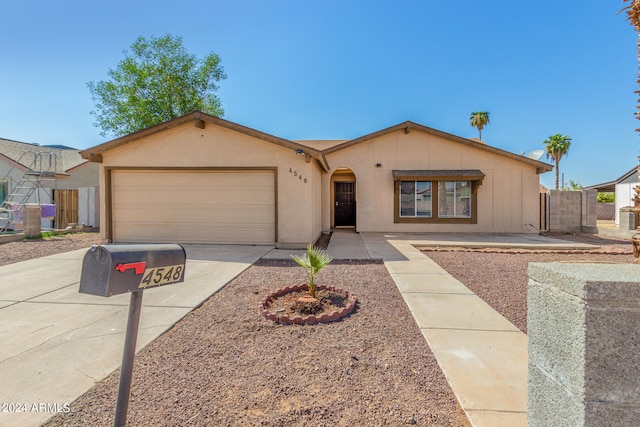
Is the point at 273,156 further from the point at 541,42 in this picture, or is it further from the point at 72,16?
the point at 541,42

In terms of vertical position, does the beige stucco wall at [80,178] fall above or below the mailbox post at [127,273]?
above

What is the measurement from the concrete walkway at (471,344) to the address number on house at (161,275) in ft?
7.23

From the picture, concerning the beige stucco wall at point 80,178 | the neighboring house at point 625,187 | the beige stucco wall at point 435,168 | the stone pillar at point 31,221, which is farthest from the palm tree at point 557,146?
the beige stucco wall at point 80,178

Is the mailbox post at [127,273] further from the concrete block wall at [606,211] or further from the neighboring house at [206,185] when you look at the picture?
the concrete block wall at [606,211]

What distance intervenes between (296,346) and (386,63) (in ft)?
49.8

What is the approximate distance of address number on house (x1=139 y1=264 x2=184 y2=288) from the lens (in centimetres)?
164

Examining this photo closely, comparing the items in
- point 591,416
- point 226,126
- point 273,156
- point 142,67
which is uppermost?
point 142,67

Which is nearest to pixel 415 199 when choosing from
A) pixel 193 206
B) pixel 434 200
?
pixel 434 200

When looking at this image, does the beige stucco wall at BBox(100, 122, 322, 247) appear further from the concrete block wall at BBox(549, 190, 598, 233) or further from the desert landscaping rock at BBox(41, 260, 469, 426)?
the concrete block wall at BBox(549, 190, 598, 233)

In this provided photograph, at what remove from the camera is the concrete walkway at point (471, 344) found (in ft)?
7.19

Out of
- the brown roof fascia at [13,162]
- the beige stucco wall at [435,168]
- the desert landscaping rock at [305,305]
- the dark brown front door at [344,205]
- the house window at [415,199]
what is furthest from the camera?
the brown roof fascia at [13,162]

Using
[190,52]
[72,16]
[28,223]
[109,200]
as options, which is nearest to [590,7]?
[109,200]

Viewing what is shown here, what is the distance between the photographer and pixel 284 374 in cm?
262

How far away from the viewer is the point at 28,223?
437 inches
